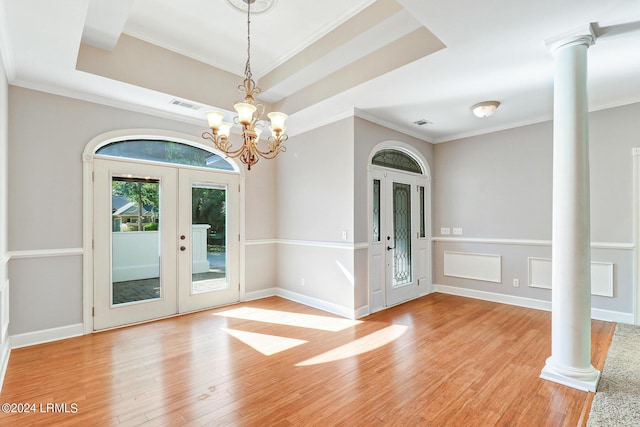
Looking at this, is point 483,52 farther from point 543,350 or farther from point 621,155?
point 543,350

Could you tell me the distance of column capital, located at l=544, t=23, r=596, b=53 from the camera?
246 centimetres

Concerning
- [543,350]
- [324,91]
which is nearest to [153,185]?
[324,91]

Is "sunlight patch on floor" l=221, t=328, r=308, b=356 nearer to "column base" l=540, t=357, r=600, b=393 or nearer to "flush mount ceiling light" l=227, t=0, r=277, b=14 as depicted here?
"column base" l=540, t=357, r=600, b=393

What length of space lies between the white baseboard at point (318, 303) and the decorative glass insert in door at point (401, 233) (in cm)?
108

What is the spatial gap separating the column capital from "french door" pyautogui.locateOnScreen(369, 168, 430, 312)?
2.51 meters

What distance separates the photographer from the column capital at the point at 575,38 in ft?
8.07

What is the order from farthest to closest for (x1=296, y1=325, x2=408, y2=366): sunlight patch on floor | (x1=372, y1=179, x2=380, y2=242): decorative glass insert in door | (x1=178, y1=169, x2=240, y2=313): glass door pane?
(x1=372, y1=179, x2=380, y2=242): decorative glass insert in door
(x1=178, y1=169, x2=240, y2=313): glass door pane
(x1=296, y1=325, x2=408, y2=366): sunlight patch on floor

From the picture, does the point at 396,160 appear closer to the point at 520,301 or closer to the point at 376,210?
the point at 376,210

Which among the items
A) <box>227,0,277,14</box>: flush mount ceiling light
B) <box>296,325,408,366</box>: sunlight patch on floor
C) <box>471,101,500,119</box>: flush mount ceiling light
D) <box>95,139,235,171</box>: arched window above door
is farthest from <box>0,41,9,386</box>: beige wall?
<box>471,101,500,119</box>: flush mount ceiling light

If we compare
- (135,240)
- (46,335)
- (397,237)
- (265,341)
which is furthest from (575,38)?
(46,335)

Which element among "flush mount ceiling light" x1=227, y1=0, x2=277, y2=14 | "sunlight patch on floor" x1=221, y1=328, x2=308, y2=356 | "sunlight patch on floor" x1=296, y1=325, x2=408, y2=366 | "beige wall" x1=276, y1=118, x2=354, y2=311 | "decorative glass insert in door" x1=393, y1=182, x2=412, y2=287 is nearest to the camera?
"flush mount ceiling light" x1=227, y1=0, x2=277, y2=14

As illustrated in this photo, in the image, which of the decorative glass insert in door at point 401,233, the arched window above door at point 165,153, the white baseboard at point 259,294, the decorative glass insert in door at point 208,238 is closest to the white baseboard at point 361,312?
the decorative glass insert in door at point 401,233

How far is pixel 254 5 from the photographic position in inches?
119

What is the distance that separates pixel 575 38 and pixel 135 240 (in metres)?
5.22
